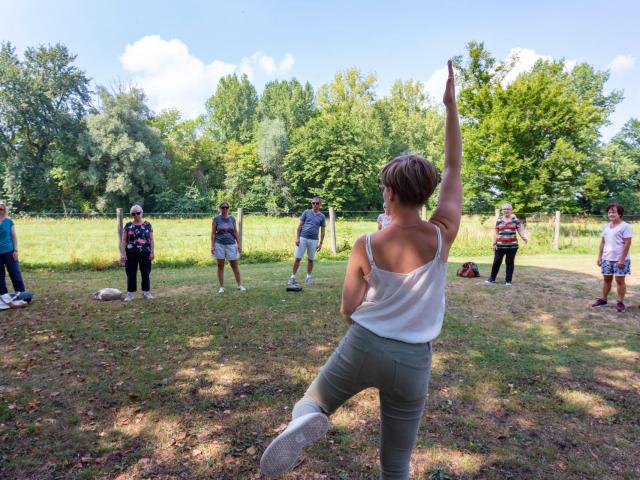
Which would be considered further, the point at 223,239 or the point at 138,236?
the point at 223,239

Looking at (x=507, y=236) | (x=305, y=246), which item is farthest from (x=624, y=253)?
(x=305, y=246)

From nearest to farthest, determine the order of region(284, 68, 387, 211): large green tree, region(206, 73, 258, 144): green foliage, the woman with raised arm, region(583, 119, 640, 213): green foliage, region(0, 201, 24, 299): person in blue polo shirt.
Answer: the woman with raised arm, region(0, 201, 24, 299): person in blue polo shirt, region(583, 119, 640, 213): green foliage, region(284, 68, 387, 211): large green tree, region(206, 73, 258, 144): green foliage

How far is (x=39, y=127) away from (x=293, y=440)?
1896 inches

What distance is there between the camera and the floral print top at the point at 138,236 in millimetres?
7637

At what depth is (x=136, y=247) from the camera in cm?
771

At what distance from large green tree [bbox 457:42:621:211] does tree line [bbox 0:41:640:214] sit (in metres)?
0.08

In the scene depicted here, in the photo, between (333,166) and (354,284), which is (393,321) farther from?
(333,166)

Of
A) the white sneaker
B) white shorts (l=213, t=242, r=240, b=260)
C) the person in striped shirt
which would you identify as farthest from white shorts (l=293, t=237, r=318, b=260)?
the white sneaker

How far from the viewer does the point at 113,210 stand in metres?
38.3

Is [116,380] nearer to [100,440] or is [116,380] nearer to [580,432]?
[100,440]

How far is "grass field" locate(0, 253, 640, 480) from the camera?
9.64 feet

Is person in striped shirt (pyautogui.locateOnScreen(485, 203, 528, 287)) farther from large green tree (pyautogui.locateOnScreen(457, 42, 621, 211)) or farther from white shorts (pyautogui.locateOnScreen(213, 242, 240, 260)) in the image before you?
large green tree (pyautogui.locateOnScreen(457, 42, 621, 211))

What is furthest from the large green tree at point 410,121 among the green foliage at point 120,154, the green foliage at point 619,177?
the green foliage at point 120,154

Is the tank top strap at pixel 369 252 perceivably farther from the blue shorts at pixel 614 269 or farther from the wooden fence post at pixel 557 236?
the wooden fence post at pixel 557 236
